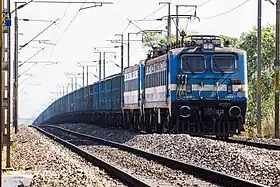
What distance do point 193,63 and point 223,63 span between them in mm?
1040

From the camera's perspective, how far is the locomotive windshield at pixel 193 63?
25022 millimetres

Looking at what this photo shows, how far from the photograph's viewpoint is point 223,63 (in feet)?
83.1

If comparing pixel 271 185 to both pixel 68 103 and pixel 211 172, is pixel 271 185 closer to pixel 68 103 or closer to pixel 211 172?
pixel 211 172

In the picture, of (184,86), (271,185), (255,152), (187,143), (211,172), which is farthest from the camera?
(184,86)

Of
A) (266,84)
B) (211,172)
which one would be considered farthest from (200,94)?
(266,84)

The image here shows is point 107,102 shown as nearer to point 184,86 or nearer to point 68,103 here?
point 184,86

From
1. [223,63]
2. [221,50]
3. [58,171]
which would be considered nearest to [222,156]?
[58,171]

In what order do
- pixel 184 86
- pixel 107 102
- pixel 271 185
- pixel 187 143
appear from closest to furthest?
pixel 271 185 < pixel 187 143 < pixel 184 86 < pixel 107 102

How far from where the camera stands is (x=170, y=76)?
81.4 ft

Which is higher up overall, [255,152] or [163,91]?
[163,91]

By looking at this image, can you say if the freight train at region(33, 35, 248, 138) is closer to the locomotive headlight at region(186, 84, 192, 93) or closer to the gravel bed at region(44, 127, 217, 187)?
the locomotive headlight at region(186, 84, 192, 93)

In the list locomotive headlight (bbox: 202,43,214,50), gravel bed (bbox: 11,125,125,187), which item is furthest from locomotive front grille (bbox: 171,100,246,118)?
gravel bed (bbox: 11,125,125,187)

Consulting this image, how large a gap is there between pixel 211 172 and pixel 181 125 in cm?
1219

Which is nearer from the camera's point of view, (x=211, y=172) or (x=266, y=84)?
(x=211, y=172)
